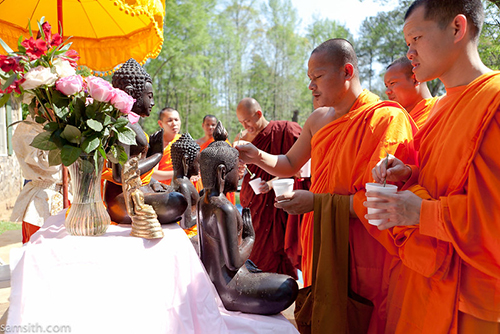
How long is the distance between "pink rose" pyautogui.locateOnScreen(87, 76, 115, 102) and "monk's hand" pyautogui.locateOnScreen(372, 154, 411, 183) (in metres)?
1.17

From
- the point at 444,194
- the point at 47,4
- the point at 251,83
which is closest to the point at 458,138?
the point at 444,194

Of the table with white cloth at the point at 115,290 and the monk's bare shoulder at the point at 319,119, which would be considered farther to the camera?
the monk's bare shoulder at the point at 319,119

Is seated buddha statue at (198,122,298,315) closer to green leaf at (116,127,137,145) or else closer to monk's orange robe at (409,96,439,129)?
green leaf at (116,127,137,145)

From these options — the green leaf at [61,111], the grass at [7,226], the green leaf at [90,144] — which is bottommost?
the grass at [7,226]

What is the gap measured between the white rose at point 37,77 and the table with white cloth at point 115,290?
60 centimetres

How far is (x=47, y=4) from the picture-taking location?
3.00 m

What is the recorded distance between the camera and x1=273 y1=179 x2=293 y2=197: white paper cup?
1790 mm

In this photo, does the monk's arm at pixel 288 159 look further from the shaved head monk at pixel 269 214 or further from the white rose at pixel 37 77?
the white rose at pixel 37 77

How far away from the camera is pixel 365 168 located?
5.76 ft

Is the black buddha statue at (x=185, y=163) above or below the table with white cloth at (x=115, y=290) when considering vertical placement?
above

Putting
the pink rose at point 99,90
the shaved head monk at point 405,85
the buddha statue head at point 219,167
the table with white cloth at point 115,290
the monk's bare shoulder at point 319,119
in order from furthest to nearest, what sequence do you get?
the shaved head monk at point 405,85 → the monk's bare shoulder at point 319,119 → the buddha statue head at point 219,167 → the pink rose at point 99,90 → the table with white cloth at point 115,290

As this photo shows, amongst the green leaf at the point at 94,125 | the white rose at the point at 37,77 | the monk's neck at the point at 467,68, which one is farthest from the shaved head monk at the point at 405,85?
the white rose at the point at 37,77

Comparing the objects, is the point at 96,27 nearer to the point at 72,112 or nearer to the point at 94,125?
the point at 72,112

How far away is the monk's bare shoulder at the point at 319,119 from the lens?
225 cm
